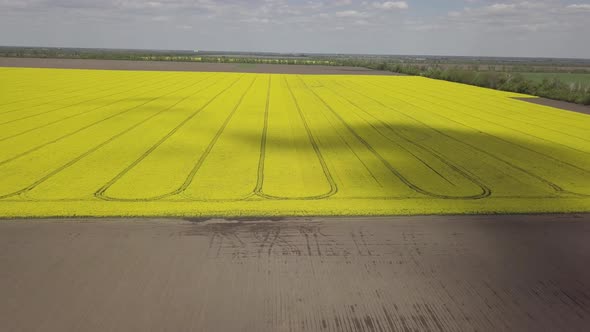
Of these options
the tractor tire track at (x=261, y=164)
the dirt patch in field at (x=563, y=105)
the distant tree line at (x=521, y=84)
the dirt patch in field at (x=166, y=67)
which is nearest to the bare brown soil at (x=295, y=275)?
the tractor tire track at (x=261, y=164)

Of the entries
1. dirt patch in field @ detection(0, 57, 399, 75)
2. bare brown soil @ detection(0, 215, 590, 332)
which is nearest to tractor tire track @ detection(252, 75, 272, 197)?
bare brown soil @ detection(0, 215, 590, 332)

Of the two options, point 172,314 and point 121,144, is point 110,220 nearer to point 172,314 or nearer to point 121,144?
point 172,314

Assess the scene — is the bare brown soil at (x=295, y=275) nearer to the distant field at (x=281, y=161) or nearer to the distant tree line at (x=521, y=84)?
the distant field at (x=281, y=161)

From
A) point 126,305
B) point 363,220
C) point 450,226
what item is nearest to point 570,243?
point 450,226

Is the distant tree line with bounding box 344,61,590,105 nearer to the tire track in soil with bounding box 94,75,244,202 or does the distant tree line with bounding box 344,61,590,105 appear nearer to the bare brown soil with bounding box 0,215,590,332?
the tire track in soil with bounding box 94,75,244,202

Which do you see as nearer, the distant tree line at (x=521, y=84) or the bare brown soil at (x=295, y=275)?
the bare brown soil at (x=295, y=275)
